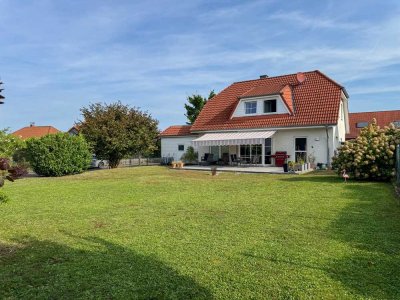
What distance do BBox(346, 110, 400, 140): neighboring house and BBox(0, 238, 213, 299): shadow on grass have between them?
151 ft

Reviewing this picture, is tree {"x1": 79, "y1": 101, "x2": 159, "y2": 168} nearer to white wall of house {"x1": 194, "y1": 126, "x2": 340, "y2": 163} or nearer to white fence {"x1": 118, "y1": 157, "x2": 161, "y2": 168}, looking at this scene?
white fence {"x1": 118, "y1": 157, "x2": 161, "y2": 168}

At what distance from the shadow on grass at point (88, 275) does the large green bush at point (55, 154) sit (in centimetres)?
1859

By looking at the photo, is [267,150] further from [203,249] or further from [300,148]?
[203,249]

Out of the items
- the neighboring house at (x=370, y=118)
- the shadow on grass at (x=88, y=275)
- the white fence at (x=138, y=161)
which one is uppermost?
the neighboring house at (x=370, y=118)

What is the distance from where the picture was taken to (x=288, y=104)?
1093 inches

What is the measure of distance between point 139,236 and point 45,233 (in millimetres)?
2247

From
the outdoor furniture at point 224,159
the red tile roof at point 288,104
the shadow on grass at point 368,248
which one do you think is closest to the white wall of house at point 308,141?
the red tile roof at point 288,104

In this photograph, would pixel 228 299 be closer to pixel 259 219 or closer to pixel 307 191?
pixel 259 219

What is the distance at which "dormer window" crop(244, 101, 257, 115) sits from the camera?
29883 mm

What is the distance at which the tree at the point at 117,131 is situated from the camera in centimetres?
2931

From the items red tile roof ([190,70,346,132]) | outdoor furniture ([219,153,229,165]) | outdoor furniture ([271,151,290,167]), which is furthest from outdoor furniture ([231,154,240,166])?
outdoor furniture ([271,151,290,167])

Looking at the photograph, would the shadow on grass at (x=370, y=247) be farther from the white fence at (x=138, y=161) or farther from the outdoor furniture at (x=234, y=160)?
the white fence at (x=138, y=161)

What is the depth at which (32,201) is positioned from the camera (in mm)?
12031

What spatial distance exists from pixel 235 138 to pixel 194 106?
865 inches
